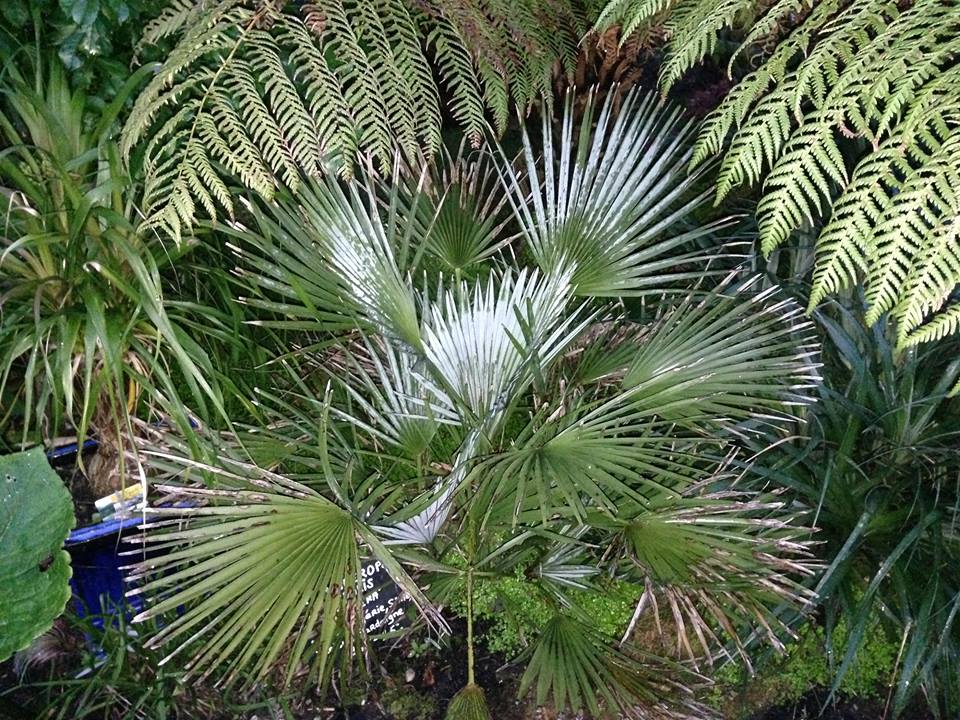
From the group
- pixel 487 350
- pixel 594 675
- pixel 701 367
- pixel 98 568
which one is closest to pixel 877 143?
pixel 701 367

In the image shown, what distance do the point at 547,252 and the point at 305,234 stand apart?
50cm

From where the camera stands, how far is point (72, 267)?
178 cm

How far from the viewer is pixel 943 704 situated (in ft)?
6.00

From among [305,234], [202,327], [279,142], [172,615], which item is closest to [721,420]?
[305,234]

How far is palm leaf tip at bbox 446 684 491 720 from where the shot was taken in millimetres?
1438

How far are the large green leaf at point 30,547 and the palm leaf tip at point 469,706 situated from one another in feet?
2.28

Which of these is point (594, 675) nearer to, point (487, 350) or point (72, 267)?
point (487, 350)

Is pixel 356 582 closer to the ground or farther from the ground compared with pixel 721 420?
closer to the ground

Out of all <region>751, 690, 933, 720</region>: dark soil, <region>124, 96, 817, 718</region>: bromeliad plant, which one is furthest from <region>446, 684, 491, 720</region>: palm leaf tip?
<region>751, 690, 933, 720</region>: dark soil

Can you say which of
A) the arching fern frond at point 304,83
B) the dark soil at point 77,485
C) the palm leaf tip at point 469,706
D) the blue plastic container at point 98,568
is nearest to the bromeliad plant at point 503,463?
the palm leaf tip at point 469,706

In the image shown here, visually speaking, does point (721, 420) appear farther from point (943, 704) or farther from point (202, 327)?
point (202, 327)

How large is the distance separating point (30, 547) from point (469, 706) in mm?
791

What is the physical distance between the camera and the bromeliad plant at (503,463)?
130cm

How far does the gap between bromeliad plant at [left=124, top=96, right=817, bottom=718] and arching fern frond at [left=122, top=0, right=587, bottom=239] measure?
0.11 metres
